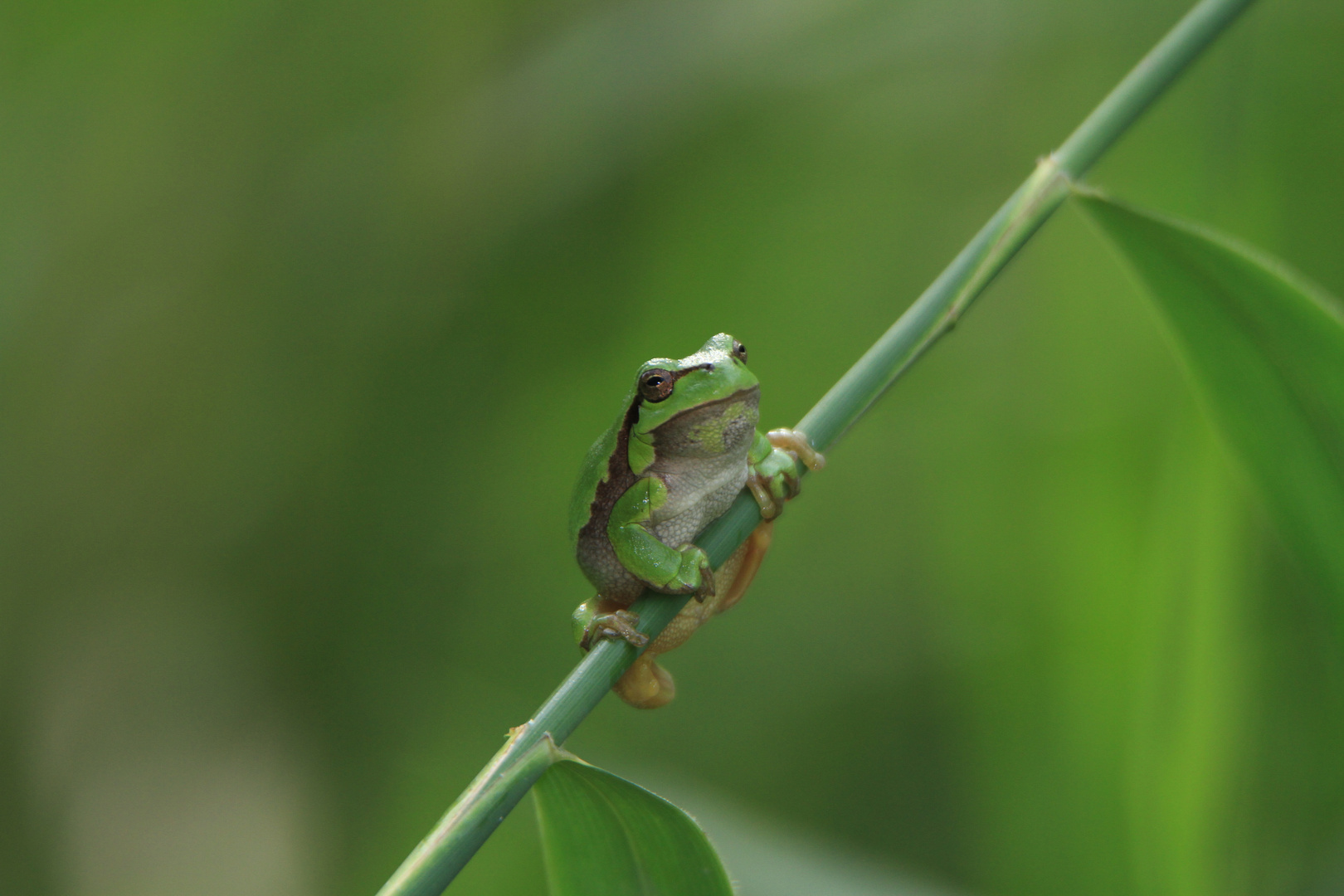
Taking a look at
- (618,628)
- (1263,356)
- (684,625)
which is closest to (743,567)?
(684,625)

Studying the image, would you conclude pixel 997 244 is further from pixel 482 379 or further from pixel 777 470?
pixel 482 379

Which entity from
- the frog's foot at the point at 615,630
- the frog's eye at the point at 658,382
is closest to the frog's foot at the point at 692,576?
the frog's foot at the point at 615,630

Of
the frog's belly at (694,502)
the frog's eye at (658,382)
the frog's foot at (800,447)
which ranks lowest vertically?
the frog's belly at (694,502)

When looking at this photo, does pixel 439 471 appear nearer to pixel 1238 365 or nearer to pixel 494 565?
pixel 494 565

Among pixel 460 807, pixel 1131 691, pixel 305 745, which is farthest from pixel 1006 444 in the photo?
pixel 305 745

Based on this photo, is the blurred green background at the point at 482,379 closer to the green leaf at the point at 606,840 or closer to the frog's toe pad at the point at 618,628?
the frog's toe pad at the point at 618,628

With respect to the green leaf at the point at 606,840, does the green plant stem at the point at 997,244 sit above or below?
above
